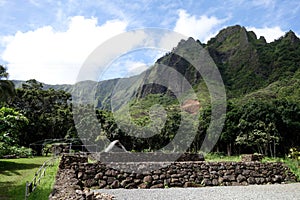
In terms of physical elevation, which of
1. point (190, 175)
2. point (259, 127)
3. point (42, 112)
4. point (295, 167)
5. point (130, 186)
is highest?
point (42, 112)

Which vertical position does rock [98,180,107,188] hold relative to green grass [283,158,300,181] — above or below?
below

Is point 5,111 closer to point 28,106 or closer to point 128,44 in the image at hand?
point 128,44

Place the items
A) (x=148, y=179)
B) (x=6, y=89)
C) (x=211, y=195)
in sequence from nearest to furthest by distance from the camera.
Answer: (x=211, y=195)
(x=148, y=179)
(x=6, y=89)

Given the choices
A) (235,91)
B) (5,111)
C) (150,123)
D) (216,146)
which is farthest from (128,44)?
(235,91)

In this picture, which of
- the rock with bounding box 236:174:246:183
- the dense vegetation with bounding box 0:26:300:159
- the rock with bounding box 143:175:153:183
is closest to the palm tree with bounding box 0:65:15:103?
the dense vegetation with bounding box 0:26:300:159

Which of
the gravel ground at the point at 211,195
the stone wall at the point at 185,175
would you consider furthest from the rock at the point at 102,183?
the gravel ground at the point at 211,195

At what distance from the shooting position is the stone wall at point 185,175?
10273mm

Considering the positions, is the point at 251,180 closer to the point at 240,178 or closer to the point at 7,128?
the point at 240,178

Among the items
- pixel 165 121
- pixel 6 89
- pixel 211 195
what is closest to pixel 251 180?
pixel 211 195

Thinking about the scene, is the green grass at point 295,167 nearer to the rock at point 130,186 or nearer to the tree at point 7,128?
the rock at point 130,186

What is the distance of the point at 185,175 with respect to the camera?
1090 centimetres

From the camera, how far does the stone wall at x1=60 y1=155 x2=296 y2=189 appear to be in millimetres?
10273

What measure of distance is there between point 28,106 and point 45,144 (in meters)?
7.36

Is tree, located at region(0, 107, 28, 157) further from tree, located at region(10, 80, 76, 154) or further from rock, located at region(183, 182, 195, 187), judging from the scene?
tree, located at region(10, 80, 76, 154)
